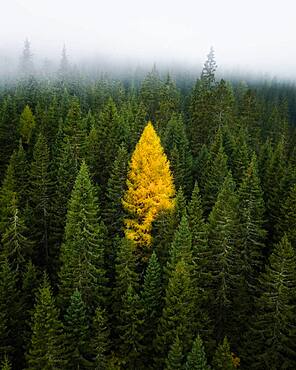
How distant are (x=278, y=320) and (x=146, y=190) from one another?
14.1m

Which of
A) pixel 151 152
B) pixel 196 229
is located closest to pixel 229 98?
pixel 151 152

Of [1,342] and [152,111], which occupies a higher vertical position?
[152,111]

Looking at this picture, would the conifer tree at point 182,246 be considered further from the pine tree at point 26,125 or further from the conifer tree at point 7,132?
the pine tree at point 26,125

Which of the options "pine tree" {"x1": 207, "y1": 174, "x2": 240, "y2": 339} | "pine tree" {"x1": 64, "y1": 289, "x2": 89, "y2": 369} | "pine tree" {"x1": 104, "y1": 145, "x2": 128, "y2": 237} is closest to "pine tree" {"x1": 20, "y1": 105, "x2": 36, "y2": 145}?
"pine tree" {"x1": 104, "y1": 145, "x2": 128, "y2": 237}


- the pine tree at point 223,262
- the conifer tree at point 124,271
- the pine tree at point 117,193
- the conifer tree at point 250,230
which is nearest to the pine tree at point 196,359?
the conifer tree at point 124,271

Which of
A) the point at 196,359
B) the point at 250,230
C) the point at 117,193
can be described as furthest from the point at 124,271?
the point at 250,230

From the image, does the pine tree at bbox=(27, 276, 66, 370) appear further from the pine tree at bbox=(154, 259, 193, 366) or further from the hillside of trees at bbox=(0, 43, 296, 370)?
the pine tree at bbox=(154, 259, 193, 366)

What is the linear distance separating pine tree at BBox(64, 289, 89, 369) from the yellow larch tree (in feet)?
26.0

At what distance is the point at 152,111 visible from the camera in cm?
7231

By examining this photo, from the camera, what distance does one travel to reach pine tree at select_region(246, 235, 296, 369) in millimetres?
28203

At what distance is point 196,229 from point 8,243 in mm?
14703

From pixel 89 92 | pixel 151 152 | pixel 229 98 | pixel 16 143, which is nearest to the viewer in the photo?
pixel 151 152

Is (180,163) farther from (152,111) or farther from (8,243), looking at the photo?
(152,111)

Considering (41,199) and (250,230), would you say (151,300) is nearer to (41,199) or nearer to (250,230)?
(250,230)
